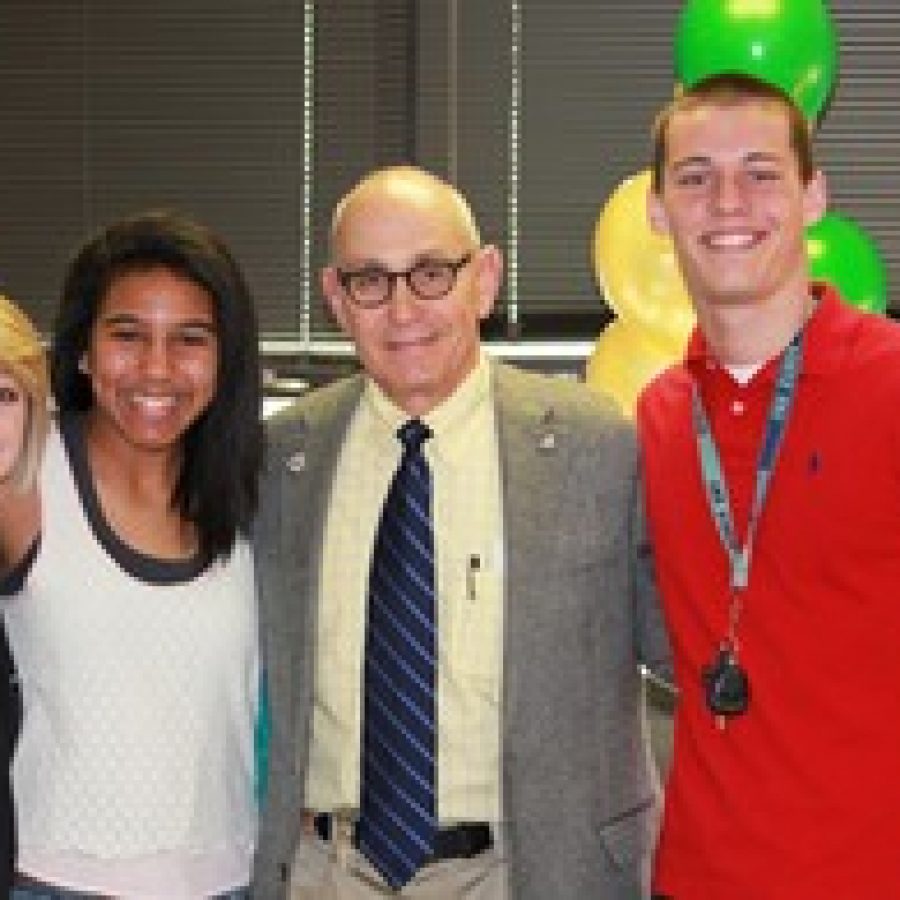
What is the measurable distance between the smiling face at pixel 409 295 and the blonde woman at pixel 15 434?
40cm

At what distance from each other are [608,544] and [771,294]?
1.25 feet

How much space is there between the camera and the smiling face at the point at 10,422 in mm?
2080

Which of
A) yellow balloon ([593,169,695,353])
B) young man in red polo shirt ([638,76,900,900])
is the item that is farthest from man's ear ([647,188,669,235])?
yellow balloon ([593,169,695,353])

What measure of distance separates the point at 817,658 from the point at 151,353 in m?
0.88

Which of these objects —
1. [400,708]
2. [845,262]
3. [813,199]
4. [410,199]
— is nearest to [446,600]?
[400,708]

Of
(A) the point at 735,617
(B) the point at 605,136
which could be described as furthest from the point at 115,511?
(B) the point at 605,136

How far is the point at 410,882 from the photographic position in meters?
2.18

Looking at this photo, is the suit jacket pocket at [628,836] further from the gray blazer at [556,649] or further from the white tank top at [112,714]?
the white tank top at [112,714]

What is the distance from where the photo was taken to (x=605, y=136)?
457 centimetres

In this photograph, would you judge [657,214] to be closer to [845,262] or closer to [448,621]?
[448,621]

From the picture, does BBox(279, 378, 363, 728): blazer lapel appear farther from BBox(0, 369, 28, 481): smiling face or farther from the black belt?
BBox(0, 369, 28, 481): smiling face

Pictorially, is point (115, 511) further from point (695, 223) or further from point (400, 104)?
point (400, 104)

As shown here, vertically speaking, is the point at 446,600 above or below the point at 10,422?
below

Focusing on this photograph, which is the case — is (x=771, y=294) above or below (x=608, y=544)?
above
